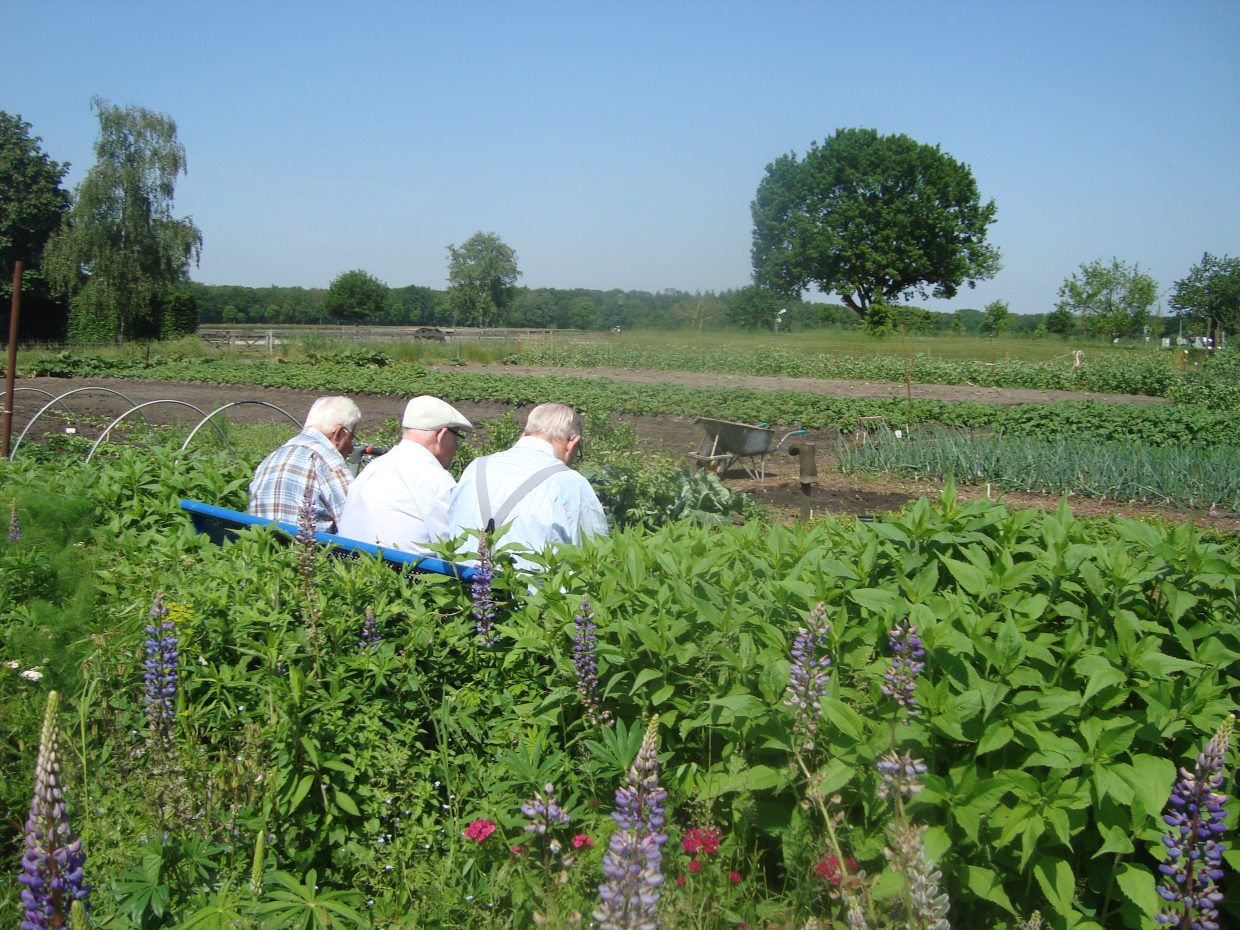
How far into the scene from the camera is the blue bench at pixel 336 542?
2961 millimetres

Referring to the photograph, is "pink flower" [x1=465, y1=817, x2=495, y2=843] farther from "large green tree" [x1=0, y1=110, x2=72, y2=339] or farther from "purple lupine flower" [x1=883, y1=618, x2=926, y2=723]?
"large green tree" [x1=0, y1=110, x2=72, y2=339]

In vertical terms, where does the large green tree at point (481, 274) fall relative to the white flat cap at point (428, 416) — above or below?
above

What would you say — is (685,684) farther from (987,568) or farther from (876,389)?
(876,389)

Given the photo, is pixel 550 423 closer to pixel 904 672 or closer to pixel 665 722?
pixel 665 722

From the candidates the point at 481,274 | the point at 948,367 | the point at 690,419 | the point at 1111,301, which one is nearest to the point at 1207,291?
the point at 1111,301

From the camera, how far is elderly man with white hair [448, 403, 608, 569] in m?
3.66

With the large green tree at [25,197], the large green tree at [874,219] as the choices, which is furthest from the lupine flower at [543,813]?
the large green tree at [874,219]

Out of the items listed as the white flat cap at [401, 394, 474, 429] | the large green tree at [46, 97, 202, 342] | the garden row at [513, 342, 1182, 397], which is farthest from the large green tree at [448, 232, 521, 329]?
the white flat cap at [401, 394, 474, 429]

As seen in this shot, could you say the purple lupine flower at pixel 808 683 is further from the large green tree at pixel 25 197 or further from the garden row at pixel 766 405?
the large green tree at pixel 25 197

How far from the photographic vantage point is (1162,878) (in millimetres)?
2158

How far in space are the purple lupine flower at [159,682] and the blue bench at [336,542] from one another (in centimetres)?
75

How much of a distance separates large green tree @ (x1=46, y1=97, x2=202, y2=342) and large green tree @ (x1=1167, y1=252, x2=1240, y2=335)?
47.2 meters

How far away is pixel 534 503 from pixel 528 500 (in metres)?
0.03

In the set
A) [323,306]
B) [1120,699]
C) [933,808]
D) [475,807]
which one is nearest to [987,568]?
[1120,699]
